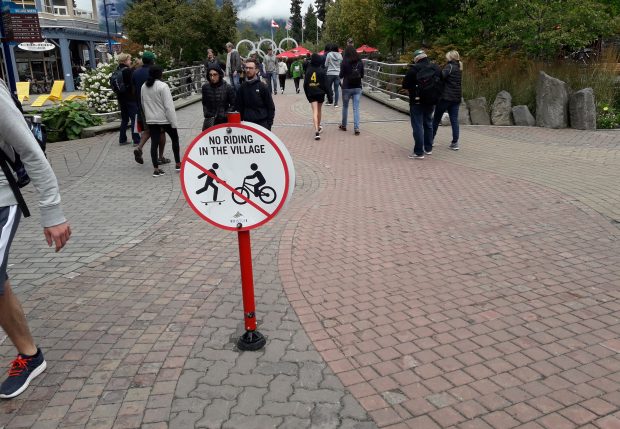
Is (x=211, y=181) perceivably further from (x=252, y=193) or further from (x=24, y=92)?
(x=24, y=92)

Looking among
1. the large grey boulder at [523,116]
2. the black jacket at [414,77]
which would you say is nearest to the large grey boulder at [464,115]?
the large grey boulder at [523,116]

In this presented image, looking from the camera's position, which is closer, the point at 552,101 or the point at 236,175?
the point at 236,175

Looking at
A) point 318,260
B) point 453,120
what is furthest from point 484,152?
point 318,260

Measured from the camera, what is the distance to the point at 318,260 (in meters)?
5.20

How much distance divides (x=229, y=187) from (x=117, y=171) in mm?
6579

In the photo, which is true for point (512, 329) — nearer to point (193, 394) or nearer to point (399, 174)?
point (193, 394)

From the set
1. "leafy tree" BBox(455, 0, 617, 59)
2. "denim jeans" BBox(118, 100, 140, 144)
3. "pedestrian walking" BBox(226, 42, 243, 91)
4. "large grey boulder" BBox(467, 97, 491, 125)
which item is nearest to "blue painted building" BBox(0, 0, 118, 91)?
"pedestrian walking" BBox(226, 42, 243, 91)

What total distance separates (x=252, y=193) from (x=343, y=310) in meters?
1.37

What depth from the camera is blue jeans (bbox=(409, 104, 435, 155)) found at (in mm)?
9477

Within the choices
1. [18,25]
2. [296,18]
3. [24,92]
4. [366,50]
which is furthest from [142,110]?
[296,18]

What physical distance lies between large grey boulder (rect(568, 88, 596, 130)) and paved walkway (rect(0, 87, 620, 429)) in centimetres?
484

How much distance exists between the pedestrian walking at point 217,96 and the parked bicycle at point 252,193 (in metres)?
5.26

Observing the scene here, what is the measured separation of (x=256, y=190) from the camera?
3.30m

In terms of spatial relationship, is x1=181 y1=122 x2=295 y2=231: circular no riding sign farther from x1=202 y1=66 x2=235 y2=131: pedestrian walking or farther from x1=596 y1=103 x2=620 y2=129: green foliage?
x1=596 y1=103 x2=620 y2=129: green foliage
